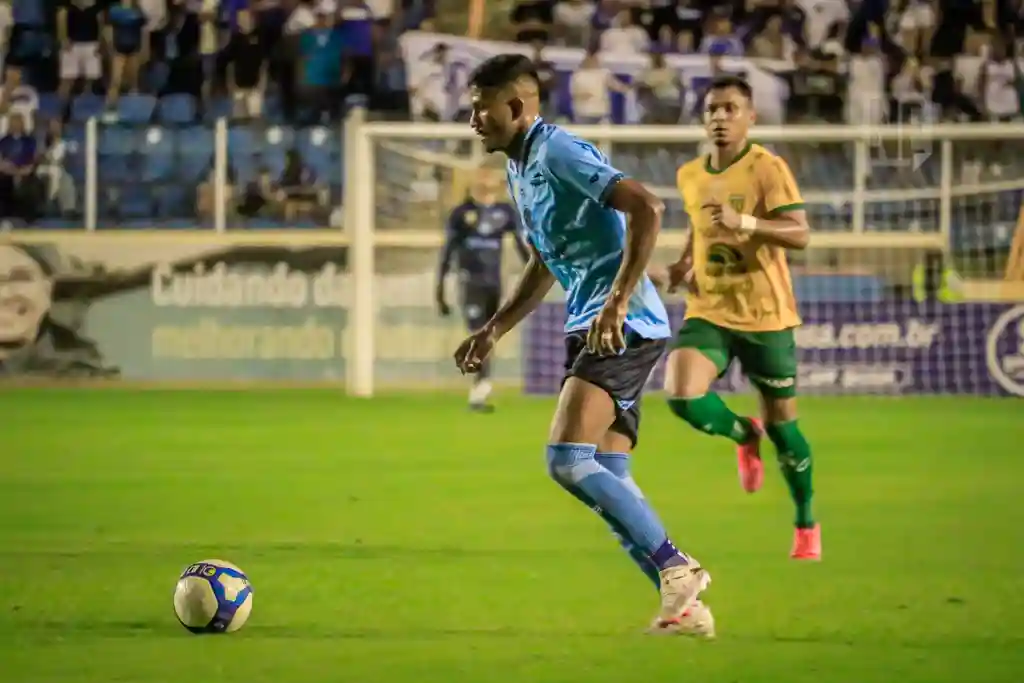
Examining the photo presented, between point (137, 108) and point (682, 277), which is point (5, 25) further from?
point (682, 277)

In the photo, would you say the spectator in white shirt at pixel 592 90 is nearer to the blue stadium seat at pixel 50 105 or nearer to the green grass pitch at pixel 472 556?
the green grass pitch at pixel 472 556

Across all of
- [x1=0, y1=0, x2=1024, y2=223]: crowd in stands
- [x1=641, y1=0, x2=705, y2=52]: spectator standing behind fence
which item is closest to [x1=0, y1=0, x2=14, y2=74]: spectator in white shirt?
[x1=0, y1=0, x2=1024, y2=223]: crowd in stands

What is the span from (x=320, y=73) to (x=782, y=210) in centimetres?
1267

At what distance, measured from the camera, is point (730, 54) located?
19672 mm

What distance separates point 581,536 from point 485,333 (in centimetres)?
250

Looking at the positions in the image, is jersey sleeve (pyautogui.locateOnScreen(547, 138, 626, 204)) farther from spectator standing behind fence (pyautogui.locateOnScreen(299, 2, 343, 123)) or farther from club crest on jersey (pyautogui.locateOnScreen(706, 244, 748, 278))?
spectator standing behind fence (pyautogui.locateOnScreen(299, 2, 343, 123))

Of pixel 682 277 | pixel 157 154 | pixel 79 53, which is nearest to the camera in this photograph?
pixel 682 277

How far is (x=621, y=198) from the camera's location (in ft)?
17.8

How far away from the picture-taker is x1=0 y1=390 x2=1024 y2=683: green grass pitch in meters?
5.44

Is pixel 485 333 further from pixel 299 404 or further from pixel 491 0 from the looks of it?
pixel 491 0

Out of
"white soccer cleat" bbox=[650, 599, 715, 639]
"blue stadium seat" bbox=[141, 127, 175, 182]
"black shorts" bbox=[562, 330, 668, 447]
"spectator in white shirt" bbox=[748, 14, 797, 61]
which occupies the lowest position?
"white soccer cleat" bbox=[650, 599, 715, 639]

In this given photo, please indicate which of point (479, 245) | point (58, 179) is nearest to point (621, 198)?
point (479, 245)

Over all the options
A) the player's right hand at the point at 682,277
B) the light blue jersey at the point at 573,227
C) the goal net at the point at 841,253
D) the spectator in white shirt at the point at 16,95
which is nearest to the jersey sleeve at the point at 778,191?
the player's right hand at the point at 682,277

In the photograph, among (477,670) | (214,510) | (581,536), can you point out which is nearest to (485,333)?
(477,670)
